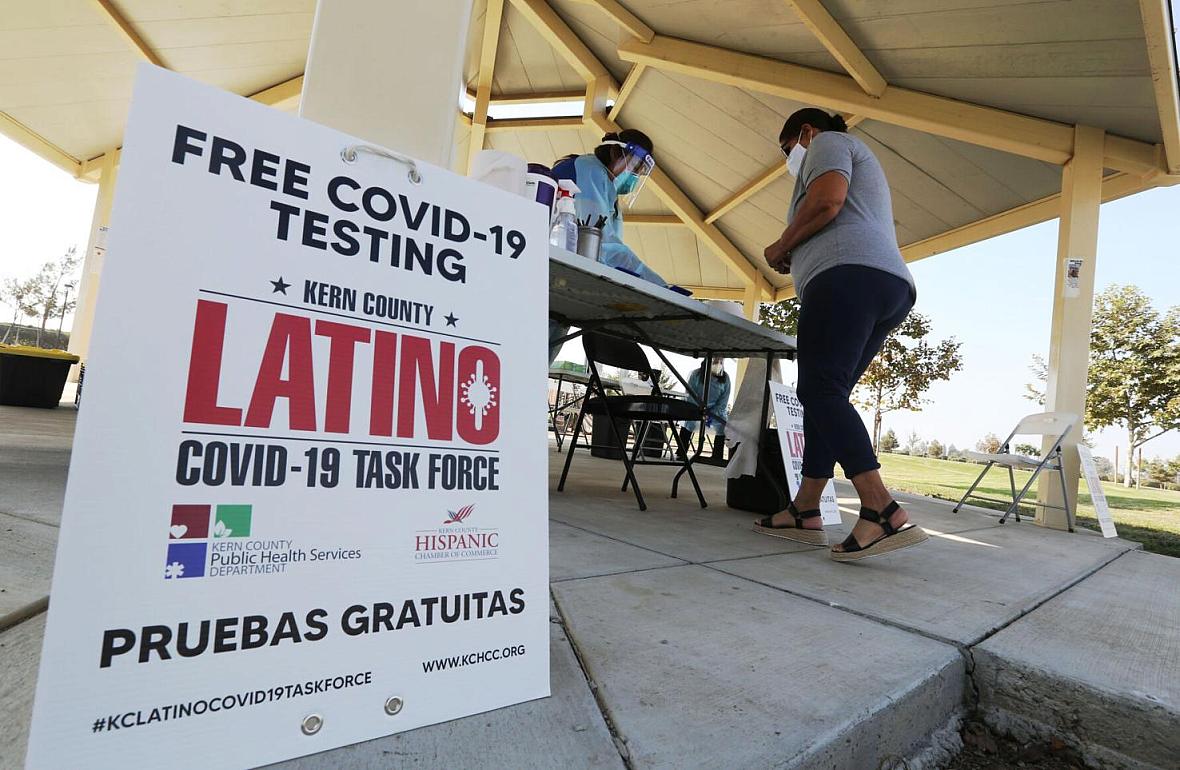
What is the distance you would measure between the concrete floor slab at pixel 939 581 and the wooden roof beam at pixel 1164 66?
296 centimetres

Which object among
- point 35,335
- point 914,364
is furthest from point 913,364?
point 35,335

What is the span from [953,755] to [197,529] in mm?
1168

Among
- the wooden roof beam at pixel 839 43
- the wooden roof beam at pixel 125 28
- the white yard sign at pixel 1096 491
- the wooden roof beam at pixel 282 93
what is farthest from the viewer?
the wooden roof beam at pixel 282 93

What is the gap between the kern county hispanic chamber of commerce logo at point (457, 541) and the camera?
0.76 metres

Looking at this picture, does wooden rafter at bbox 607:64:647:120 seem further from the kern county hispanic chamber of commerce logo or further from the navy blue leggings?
the kern county hispanic chamber of commerce logo

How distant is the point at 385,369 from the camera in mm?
785

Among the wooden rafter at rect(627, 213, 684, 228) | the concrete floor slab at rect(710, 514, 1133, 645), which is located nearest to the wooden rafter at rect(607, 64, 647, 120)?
the wooden rafter at rect(627, 213, 684, 228)

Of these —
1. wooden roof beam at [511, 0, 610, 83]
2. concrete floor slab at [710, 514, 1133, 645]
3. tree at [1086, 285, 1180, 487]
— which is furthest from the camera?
tree at [1086, 285, 1180, 487]

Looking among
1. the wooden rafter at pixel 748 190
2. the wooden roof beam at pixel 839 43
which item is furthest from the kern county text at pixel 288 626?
the wooden rafter at pixel 748 190

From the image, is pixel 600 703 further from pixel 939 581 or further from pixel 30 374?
pixel 30 374

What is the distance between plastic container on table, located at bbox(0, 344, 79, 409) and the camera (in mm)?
4855

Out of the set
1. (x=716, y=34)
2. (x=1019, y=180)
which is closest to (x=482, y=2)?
(x=716, y=34)

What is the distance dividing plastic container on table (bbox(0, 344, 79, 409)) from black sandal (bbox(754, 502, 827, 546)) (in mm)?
5581

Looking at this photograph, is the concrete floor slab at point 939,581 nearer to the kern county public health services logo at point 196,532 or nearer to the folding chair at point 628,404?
the folding chair at point 628,404
